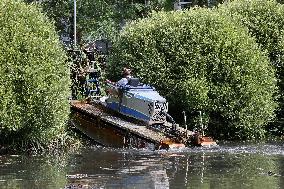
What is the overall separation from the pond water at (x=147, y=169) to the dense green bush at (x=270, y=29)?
22.7ft

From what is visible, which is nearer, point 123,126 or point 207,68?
point 123,126

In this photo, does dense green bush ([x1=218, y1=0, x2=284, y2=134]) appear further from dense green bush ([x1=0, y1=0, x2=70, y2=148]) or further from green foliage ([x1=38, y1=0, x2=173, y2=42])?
dense green bush ([x1=0, y1=0, x2=70, y2=148])

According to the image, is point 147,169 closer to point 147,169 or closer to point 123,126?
point 147,169

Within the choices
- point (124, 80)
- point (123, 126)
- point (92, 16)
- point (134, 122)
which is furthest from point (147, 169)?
point (92, 16)

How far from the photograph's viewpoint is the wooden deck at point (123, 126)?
978 inches

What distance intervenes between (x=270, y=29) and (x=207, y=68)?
463 cm

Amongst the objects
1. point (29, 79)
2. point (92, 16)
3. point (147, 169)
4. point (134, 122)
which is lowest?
point (147, 169)

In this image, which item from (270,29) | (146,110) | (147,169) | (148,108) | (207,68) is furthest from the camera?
(270,29)

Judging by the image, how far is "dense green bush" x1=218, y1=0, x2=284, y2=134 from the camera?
32.5 meters

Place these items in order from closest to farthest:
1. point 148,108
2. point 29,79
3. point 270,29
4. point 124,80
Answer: point 29,79, point 148,108, point 124,80, point 270,29

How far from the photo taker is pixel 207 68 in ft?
97.9

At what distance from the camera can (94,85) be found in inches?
1227

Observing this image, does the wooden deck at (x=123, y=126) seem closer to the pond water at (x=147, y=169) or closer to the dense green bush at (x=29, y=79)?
the pond water at (x=147, y=169)

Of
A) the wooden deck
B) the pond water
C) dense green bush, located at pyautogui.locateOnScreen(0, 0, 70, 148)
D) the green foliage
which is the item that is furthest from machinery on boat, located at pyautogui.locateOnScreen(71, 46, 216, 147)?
the green foliage
